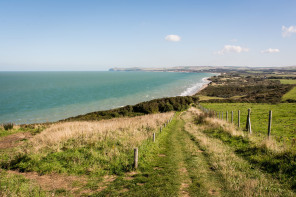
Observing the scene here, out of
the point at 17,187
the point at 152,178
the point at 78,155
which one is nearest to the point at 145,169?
the point at 152,178

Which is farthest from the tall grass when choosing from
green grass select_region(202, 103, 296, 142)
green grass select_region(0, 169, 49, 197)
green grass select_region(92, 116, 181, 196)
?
green grass select_region(202, 103, 296, 142)

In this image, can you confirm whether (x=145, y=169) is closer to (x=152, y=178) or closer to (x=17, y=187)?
(x=152, y=178)

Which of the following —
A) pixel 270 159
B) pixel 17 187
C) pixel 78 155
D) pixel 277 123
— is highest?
pixel 270 159

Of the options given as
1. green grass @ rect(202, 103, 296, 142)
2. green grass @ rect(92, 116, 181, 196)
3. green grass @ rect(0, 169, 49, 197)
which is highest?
green grass @ rect(0, 169, 49, 197)

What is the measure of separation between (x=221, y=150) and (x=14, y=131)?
930 inches

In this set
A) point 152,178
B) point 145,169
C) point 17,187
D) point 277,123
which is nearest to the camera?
point 17,187

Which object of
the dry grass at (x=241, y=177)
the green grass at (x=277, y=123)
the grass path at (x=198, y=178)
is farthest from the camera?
the green grass at (x=277, y=123)

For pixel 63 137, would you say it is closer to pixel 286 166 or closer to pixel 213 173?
pixel 213 173

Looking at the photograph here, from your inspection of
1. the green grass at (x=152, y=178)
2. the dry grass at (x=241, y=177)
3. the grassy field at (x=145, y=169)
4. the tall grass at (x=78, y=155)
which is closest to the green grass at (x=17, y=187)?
the grassy field at (x=145, y=169)

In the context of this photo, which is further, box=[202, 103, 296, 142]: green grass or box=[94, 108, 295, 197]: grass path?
box=[202, 103, 296, 142]: green grass

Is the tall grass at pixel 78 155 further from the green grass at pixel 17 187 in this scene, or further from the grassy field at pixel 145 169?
the green grass at pixel 17 187

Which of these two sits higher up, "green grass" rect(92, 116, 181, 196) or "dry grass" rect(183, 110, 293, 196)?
"dry grass" rect(183, 110, 293, 196)

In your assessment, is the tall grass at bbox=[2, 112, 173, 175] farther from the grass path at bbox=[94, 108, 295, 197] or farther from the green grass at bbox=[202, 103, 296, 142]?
the green grass at bbox=[202, 103, 296, 142]

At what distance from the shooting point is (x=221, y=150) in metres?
12.0
